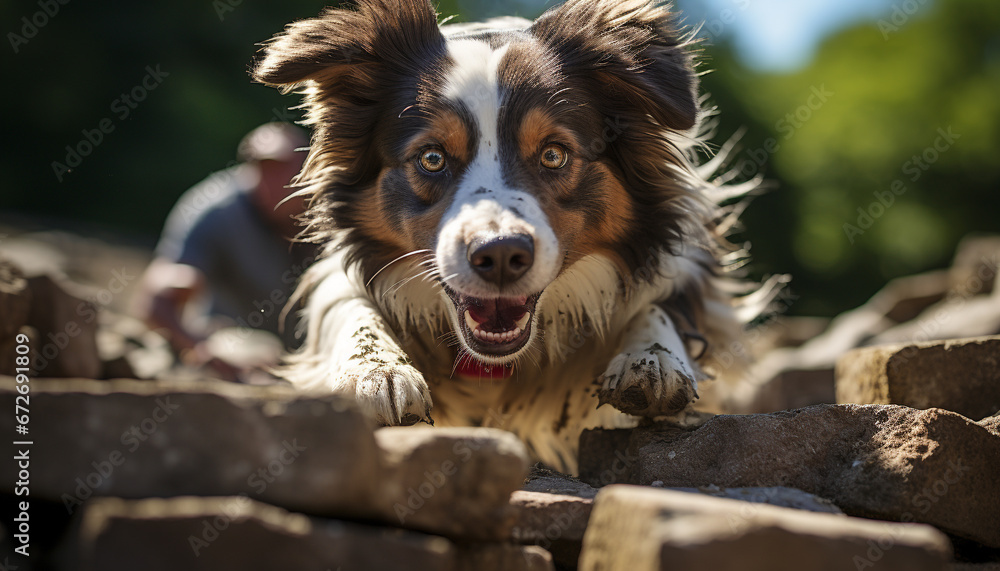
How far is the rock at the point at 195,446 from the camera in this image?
4.94 feet

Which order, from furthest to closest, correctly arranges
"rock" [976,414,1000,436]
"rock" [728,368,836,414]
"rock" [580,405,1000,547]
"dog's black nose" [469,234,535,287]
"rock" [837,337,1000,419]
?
"rock" [728,368,836,414], "rock" [837,337,1000,419], "dog's black nose" [469,234,535,287], "rock" [976,414,1000,436], "rock" [580,405,1000,547]

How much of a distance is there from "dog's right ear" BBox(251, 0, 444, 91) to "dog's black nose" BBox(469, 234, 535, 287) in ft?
3.62

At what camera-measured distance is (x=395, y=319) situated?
11.0ft

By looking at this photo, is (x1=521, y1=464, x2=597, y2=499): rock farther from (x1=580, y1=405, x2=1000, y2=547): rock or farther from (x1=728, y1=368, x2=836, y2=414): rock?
(x1=728, y1=368, x2=836, y2=414): rock

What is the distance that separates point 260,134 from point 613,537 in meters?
5.83

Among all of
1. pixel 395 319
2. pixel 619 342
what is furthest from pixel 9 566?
pixel 619 342

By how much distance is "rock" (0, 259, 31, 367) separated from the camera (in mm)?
2984

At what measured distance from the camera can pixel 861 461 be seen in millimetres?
2225

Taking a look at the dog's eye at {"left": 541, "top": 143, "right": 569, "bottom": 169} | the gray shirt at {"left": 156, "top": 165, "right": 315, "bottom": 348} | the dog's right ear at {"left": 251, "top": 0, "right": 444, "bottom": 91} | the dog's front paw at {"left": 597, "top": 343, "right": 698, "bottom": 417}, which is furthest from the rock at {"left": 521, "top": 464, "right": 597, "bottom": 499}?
the gray shirt at {"left": 156, "top": 165, "right": 315, "bottom": 348}

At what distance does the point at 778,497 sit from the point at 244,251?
17.4 ft

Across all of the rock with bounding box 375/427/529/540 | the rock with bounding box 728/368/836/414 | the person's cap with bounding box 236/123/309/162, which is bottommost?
the rock with bounding box 728/368/836/414

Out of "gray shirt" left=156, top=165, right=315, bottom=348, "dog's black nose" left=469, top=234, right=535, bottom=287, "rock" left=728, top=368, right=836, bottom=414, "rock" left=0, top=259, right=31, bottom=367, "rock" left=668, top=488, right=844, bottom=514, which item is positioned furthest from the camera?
"gray shirt" left=156, top=165, right=315, bottom=348

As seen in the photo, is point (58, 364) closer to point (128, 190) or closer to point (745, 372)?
point (745, 372)

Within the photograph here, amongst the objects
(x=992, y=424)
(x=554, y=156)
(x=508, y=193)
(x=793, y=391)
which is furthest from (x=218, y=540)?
(x=793, y=391)
